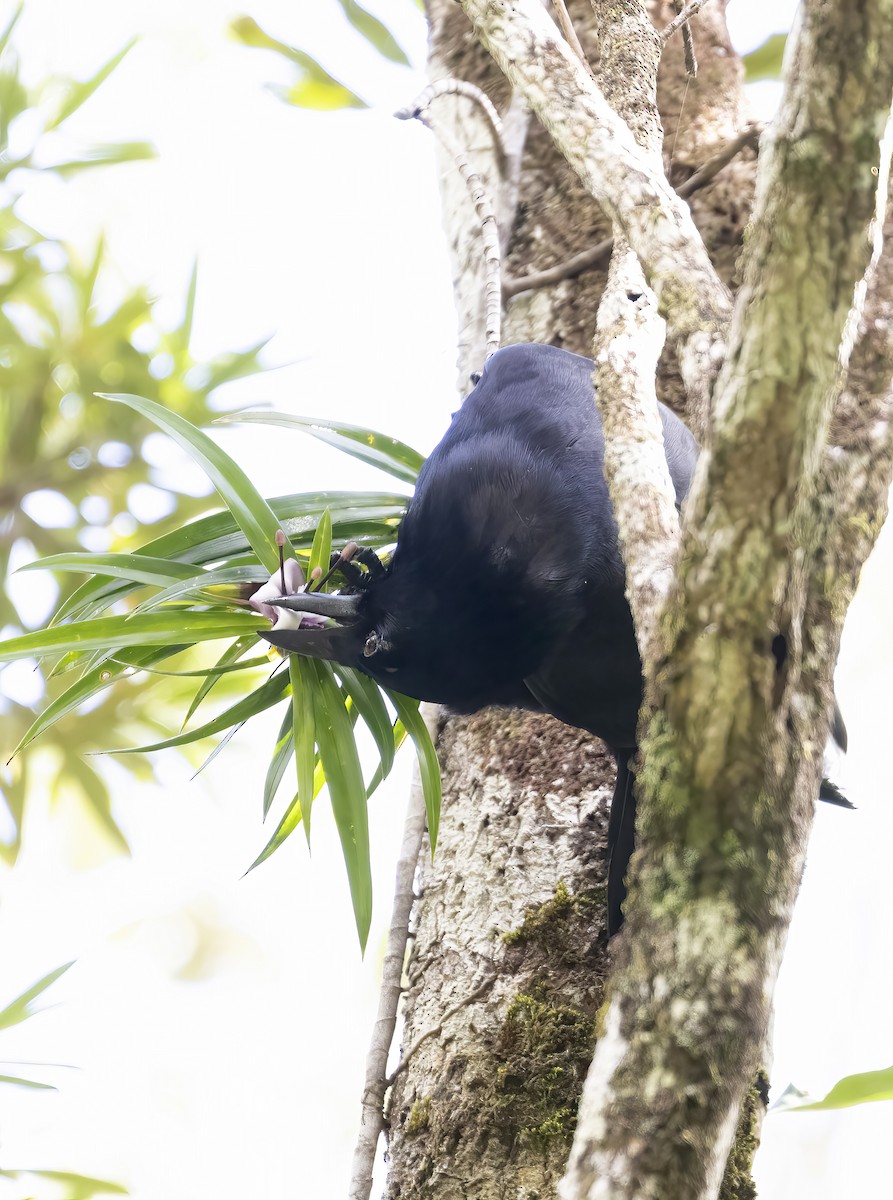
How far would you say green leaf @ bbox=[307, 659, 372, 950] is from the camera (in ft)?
5.08

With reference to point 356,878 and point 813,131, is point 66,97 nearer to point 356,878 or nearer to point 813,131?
point 356,878

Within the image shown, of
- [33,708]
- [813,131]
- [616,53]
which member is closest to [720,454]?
[813,131]

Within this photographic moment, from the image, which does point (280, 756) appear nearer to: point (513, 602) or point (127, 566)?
point (127, 566)

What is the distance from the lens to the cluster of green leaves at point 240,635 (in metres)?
1.58

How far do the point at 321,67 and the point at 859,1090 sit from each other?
3040 mm

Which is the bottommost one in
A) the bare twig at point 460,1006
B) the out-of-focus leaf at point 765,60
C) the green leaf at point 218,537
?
the bare twig at point 460,1006

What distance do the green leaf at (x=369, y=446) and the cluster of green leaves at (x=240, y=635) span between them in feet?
0.17

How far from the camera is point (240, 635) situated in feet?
5.71

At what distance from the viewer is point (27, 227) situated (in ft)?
13.0

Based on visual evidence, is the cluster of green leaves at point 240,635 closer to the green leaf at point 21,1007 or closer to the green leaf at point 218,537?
the green leaf at point 218,537

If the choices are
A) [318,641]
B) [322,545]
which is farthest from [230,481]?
[318,641]

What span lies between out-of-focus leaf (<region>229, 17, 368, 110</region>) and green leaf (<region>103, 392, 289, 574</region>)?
2.09 metres

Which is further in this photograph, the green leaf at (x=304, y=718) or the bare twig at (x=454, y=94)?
the bare twig at (x=454, y=94)

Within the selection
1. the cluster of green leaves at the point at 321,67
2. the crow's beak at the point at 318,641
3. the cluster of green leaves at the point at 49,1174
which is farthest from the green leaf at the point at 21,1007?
the cluster of green leaves at the point at 321,67
